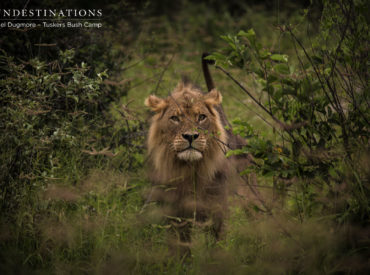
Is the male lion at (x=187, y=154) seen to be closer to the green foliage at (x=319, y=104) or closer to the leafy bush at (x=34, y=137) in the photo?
the leafy bush at (x=34, y=137)

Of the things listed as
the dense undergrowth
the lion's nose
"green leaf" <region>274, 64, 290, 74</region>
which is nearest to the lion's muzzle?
the lion's nose

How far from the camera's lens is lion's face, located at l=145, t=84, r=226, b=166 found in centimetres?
376

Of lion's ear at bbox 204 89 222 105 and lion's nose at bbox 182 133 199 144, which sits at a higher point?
lion's ear at bbox 204 89 222 105

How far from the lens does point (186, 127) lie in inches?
149

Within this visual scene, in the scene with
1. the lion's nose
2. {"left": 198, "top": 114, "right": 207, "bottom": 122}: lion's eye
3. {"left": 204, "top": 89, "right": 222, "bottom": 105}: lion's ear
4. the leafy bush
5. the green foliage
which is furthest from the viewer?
{"left": 204, "top": 89, "right": 222, "bottom": 105}: lion's ear

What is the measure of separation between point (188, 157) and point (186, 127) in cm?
29

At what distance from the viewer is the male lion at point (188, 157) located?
3.75 m

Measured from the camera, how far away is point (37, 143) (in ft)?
11.4

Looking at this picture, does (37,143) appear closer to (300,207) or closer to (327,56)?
(300,207)

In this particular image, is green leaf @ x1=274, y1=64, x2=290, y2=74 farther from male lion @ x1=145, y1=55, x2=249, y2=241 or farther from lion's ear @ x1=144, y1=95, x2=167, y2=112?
A: lion's ear @ x1=144, y1=95, x2=167, y2=112

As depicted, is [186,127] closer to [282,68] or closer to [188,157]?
[188,157]

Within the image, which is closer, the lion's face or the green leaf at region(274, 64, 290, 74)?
the green leaf at region(274, 64, 290, 74)

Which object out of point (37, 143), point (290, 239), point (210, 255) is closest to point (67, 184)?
point (37, 143)

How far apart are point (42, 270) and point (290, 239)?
1.75 metres
